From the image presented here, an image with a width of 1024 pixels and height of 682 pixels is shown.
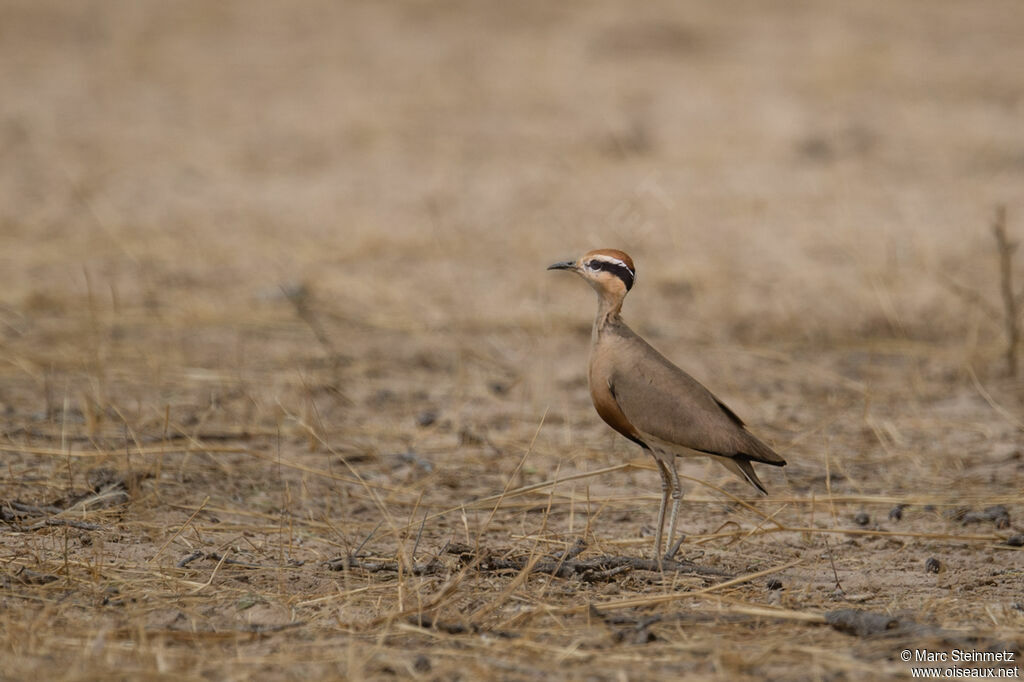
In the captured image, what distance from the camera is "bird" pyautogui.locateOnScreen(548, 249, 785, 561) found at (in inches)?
144

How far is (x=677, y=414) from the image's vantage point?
3656 millimetres

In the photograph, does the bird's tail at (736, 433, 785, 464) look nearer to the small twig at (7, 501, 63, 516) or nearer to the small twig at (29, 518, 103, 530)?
the small twig at (29, 518, 103, 530)

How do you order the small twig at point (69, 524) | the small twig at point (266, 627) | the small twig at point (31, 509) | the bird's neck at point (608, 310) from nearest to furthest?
the small twig at point (266, 627) < the bird's neck at point (608, 310) < the small twig at point (69, 524) < the small twig at point (31, 509)

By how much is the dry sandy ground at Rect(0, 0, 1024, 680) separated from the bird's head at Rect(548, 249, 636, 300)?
60 cm

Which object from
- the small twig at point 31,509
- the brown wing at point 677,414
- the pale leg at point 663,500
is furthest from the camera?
the small twig at point 31,509

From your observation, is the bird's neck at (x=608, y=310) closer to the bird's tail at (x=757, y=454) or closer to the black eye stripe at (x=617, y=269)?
the black eye stripe at (x=617, y=269)

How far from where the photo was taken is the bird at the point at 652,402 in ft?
12.0

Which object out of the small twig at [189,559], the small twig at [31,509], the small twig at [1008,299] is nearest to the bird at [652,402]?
the small twig at [189,559]

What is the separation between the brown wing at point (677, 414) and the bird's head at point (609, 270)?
251 mm

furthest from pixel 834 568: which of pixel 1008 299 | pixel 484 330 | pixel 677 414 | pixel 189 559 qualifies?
pixel 484 330

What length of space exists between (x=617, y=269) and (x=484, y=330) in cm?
333

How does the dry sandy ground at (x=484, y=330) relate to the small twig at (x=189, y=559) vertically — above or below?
above

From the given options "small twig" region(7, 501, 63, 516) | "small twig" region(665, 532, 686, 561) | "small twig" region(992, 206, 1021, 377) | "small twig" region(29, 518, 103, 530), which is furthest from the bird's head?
"small twig" region(992, 206, 1021, 377)

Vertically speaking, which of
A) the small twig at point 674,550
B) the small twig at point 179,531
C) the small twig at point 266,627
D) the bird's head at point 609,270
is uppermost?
the bird's head at point 609,270
